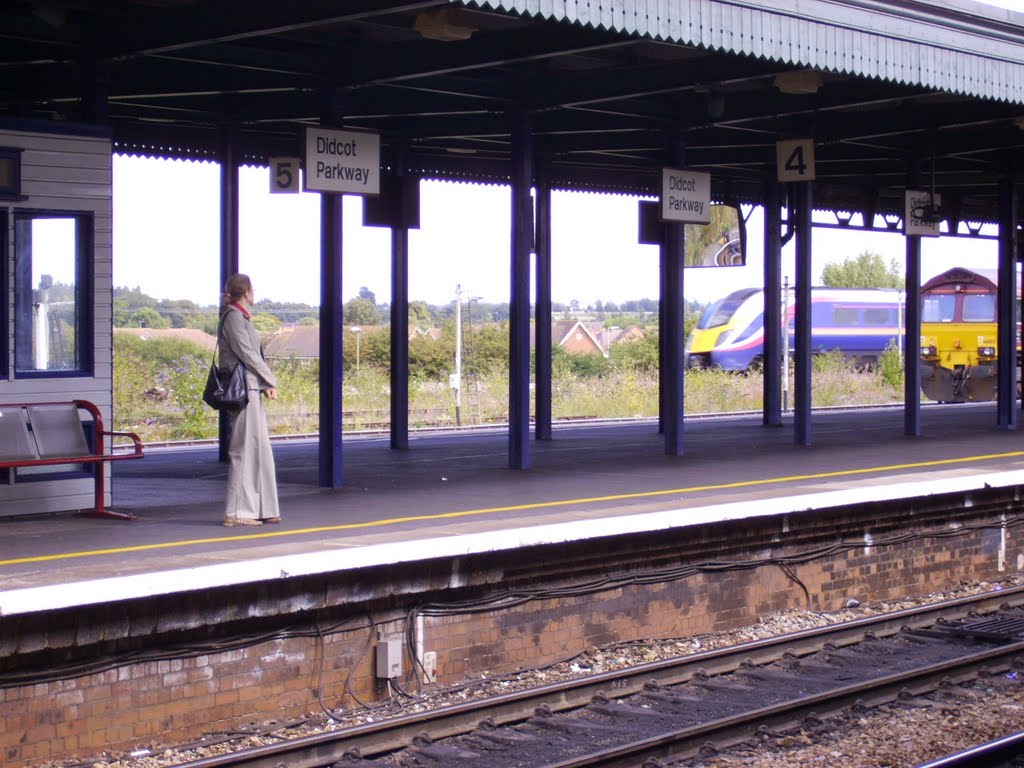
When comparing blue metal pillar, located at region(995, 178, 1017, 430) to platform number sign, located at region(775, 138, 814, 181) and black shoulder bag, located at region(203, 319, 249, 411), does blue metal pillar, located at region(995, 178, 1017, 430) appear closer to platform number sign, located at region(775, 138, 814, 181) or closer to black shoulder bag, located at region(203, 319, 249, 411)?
platform number sign, located at region(775, 138, 814, 181)

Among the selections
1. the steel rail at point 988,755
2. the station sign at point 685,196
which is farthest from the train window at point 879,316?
the steel rail at point 988,755

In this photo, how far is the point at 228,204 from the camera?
14219 mm

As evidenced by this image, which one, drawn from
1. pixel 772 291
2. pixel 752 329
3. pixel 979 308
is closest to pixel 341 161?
pixel 772 291

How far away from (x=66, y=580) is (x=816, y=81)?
8.61 meters

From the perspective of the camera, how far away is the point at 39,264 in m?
9.62

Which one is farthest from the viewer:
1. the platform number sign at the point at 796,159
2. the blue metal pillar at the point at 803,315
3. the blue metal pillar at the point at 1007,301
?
the blue metal pillar at the point at 1007,301

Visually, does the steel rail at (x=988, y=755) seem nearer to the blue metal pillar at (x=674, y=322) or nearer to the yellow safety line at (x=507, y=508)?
the yellow safety line at (x=507, y=508)

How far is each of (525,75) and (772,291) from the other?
24.9 feet

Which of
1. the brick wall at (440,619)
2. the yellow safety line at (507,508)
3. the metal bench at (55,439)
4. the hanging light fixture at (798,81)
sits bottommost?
the brick wall at (440,619)

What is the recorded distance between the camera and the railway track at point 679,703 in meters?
6.86

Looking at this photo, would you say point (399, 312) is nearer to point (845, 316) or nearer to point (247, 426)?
point (247, 426)

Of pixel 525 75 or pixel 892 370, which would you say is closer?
pixel 525 75

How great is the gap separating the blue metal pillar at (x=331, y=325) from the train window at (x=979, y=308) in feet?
69.2

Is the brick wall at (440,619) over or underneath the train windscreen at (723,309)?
underneath
